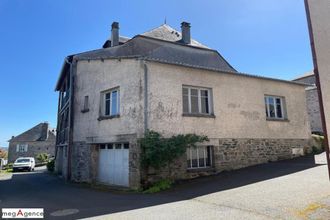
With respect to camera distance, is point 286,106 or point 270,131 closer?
point 270,131

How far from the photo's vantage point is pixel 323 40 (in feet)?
16.7

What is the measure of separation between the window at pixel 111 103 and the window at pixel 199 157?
150 inches

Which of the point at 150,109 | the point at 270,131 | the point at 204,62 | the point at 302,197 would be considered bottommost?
the point at 302,197

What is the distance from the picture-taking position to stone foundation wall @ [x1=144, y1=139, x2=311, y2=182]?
35.9 feet

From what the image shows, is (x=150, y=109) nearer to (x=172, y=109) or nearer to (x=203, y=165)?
(x=172, y=109)

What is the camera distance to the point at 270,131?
46.6ft

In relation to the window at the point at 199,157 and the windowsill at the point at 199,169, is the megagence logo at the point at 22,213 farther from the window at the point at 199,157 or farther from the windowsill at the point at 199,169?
the window at the point at 199,157

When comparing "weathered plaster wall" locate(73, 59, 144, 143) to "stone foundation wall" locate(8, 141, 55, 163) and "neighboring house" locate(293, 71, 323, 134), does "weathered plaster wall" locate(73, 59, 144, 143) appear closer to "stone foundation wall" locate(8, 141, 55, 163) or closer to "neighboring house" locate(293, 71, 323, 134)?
"neighboring house" locate(293, 71, 323, 134)

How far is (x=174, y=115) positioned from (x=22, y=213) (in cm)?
653

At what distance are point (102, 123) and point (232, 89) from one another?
6.69m

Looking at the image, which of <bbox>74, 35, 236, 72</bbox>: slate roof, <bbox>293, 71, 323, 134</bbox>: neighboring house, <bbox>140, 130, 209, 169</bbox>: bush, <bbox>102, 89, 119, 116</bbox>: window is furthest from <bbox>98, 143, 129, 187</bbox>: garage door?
<bbox>293, 71, 323, 134</bbox>: neighboring house

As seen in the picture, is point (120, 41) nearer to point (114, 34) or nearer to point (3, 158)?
point (114, 34)

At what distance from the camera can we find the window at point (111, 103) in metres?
12.1

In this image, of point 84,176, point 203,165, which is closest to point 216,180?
point 203,165
